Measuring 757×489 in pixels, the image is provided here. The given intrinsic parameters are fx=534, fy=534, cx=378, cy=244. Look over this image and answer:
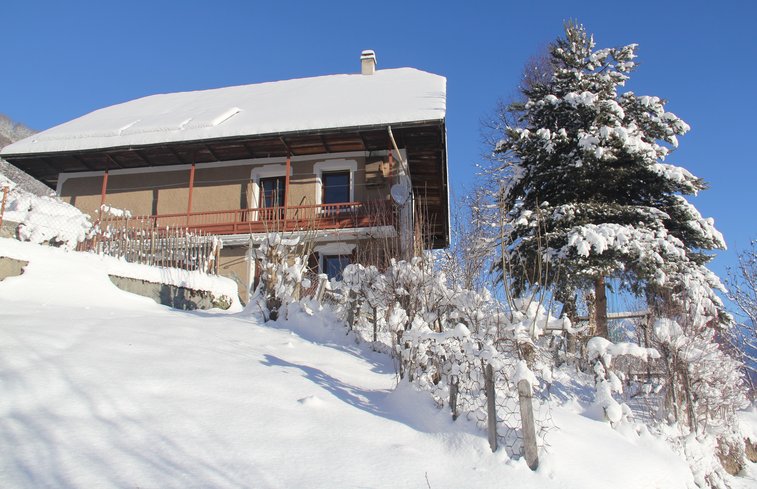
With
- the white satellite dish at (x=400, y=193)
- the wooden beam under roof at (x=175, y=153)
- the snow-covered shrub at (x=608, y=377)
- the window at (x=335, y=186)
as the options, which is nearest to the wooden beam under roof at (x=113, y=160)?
the wooden beam under roof at (x=175, y=153)

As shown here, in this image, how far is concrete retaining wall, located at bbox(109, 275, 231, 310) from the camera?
29.6ft

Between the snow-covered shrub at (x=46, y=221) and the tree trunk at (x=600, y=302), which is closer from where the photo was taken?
the snow-covered shrub at (x=46, y=221)

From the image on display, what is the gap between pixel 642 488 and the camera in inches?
151

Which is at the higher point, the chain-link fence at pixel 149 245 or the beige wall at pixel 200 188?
the beige wall at pixel 200 188

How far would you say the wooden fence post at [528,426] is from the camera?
3.77 meters

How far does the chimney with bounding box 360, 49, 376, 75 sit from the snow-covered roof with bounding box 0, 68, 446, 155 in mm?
458

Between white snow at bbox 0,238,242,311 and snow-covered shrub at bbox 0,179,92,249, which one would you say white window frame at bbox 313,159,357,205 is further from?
snow-covered shrub at bbox 0,179,92,249

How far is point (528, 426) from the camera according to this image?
3830 mm

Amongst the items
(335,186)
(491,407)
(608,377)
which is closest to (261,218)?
(335,186)

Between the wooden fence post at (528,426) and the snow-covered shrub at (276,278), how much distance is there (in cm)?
442

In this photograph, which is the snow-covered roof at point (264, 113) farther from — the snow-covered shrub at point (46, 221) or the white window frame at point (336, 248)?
the snow-covered shrub at point (46, 221)

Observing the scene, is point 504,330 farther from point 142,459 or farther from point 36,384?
point 36,384

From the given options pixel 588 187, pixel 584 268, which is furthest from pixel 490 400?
pixel 588 187

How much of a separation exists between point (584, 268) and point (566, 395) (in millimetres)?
3485
